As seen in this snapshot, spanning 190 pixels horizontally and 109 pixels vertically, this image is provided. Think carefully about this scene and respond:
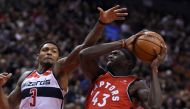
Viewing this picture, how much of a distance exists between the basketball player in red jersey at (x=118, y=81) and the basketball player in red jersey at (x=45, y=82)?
24 centimetres

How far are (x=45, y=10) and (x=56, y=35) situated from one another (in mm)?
1810

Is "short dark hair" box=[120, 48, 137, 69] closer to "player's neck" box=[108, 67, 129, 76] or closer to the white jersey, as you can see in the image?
"player's neck" box=[108, 67, 129, 76]

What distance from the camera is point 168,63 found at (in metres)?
15.4

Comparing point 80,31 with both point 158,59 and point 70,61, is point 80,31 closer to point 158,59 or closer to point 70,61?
point 70,61

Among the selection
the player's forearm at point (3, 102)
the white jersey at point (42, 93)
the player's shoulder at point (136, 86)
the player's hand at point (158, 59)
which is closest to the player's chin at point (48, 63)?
the white jersey at point (42, 93)

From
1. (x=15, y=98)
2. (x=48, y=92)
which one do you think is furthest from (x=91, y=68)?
(x=15, y=98)

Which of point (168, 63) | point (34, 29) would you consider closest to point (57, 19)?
point (34, 29)

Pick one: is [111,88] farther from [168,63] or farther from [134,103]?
[168,63]

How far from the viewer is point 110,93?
5020 millimetres

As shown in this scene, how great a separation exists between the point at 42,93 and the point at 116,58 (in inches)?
37.8

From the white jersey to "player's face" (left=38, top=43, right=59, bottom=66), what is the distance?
15 cm

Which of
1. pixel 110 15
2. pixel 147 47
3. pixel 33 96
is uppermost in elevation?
pixel 110 15

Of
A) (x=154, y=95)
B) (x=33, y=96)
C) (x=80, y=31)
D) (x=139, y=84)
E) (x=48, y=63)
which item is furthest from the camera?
(x=80, y=31)

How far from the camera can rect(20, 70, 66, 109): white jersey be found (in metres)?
5.51
